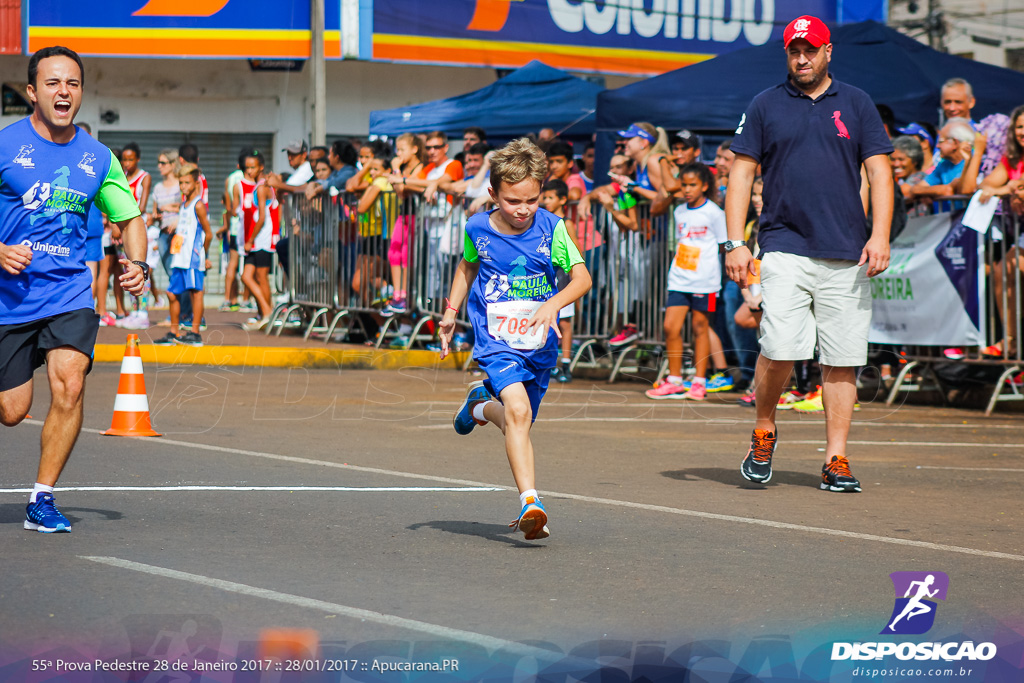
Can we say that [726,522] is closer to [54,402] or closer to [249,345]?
[54,402]

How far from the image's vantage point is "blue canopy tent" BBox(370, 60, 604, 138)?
754 inches

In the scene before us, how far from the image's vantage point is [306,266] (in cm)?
1745

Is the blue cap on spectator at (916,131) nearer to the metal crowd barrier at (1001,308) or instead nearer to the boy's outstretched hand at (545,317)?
the metal crowd barrier at (1001,308)

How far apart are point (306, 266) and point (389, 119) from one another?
451 centimetres

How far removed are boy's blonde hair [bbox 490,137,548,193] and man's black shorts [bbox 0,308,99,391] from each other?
180cm

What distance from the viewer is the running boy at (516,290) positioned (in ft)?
19.6

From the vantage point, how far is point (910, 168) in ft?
39.4

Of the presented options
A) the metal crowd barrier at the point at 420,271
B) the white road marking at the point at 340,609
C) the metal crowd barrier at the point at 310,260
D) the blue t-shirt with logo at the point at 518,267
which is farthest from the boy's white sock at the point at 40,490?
the metal crowd barrier at the point at 310,260

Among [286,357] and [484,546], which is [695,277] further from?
[484,546]

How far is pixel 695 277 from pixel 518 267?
6.13 metres

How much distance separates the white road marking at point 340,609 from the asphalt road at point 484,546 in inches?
0.6

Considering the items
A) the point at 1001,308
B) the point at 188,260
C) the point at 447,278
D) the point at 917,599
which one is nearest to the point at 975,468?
the point at 1001,308

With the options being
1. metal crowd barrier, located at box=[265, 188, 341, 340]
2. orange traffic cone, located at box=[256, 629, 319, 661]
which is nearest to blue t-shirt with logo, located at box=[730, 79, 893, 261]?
orange traffic cone, located at box=[256, 629, 319, 661]

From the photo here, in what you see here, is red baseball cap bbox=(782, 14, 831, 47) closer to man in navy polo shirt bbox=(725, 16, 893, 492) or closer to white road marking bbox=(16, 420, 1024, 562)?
man in navy polo shirt bbox=(725, 16, 893, 492)
